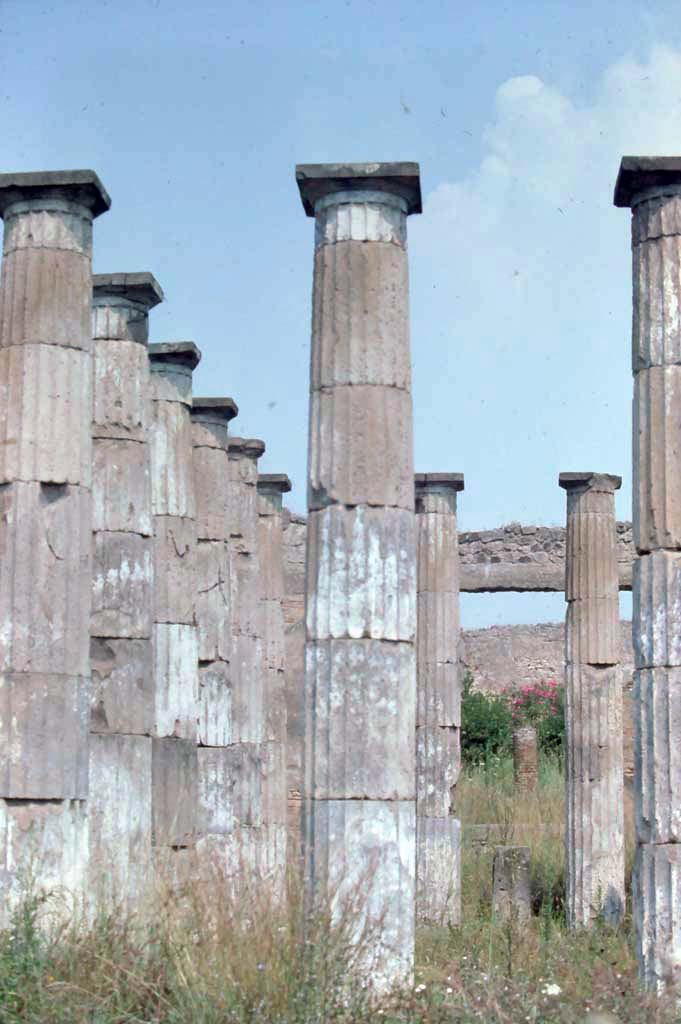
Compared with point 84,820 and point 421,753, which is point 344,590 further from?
point 421,753

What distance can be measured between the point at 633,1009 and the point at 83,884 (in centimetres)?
400

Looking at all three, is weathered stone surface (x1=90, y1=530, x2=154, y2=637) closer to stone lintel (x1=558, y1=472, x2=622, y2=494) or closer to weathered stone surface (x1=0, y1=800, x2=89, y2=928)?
weathered stone surface (x1=0, y1=800, x2=89, y2=928)

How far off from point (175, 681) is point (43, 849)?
4619 mm

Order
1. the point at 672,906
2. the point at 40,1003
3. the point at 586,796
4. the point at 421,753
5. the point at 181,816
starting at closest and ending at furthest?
1. the point at 40,1003
2. the point at 672,906
3. the point at 181,816
4. the point at 586,796
5. the point at 421,753

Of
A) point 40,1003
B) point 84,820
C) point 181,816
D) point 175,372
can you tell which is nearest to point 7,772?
point 84,820

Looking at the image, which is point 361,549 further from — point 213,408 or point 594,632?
point 594,632

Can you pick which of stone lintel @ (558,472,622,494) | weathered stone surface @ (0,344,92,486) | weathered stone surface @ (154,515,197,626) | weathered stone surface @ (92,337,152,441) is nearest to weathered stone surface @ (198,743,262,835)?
weathered stone surface @ (154,515,197,626)

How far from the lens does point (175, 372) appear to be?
17094 millimetres

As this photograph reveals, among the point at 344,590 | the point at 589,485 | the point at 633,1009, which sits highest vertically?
the point at 589,485

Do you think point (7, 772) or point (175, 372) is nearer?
point (7, 772)

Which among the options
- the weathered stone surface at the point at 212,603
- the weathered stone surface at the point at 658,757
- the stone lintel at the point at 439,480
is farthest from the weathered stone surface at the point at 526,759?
the weathered stone surface at the point at 658,757

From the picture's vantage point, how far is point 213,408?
18.1 m

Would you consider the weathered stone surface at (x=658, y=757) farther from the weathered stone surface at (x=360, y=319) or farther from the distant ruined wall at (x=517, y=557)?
the distant ruined wall at (x=517, y=557)

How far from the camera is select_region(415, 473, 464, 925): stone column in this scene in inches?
795
